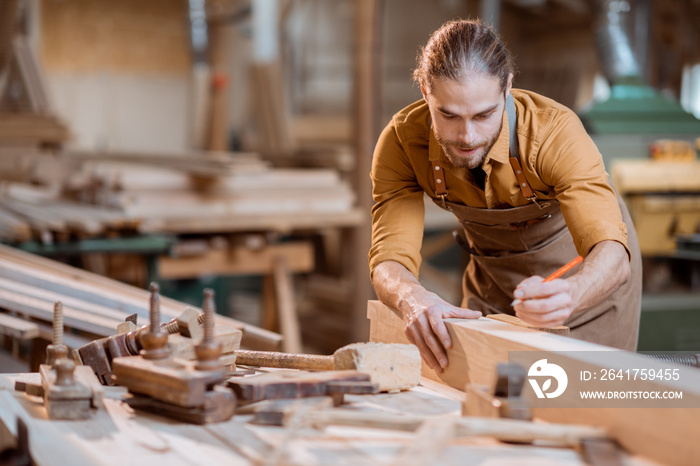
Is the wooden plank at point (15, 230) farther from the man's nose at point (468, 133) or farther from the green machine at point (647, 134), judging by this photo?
the green machine at point (647, 134)

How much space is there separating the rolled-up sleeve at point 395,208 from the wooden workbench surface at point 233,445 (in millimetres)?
867

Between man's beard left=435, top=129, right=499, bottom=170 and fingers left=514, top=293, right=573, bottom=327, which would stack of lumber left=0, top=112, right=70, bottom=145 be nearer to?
man's beard left=435, top=129, right=499, bottom=170

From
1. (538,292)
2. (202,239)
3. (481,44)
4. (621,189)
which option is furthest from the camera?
(202,239)

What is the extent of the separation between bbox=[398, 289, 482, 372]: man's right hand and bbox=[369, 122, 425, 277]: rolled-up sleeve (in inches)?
16.0

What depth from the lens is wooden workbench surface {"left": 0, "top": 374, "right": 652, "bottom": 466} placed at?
1310 mm

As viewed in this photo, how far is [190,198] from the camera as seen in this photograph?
221 inches

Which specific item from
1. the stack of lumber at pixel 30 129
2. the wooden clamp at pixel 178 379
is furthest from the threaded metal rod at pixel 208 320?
the stack of lumber at pixel 30 129

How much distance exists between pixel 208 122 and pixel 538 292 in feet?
25.6

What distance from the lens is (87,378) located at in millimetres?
1646

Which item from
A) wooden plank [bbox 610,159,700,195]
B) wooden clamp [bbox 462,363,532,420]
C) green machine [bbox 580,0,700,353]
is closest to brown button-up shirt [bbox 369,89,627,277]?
wooden clamp [bbox 462,363,532,420]

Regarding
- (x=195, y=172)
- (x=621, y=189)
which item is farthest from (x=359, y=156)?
(x=621, y=189)

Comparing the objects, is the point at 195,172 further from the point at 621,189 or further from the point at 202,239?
the point at 621,189
